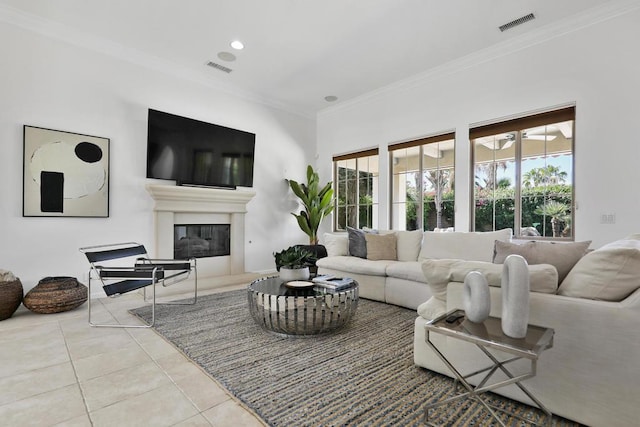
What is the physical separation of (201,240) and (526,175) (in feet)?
14.8

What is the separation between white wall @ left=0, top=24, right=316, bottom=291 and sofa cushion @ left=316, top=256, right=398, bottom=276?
1.79 metres

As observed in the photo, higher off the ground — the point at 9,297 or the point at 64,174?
the point at 64,174

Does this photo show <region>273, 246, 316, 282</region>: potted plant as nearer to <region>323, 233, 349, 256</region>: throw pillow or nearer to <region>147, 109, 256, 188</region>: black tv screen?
<region>323, 233, 349, 256</region>: throw pillow

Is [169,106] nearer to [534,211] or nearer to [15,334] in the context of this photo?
[15,334]

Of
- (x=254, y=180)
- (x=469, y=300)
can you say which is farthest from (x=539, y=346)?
Result: (x=254, y=180)

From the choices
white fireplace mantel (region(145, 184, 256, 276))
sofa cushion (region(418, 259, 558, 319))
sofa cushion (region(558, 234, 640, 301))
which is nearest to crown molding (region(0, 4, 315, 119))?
white fireplace mantel (region(145, 184, 256, 276))

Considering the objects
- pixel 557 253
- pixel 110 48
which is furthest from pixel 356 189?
pixel 110 48

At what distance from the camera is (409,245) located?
12.9 feet

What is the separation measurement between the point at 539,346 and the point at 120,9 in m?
4.33

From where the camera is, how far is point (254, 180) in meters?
5.39

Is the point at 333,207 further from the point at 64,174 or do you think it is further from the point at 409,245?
the point at 64,174

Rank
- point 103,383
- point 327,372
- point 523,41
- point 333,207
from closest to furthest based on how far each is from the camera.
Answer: point 103,383 < point 327,372 < point 523,41 < point 333,207

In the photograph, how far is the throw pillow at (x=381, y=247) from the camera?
3.93 meters

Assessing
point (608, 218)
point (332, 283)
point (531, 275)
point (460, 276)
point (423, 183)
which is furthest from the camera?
point (423, 183)
